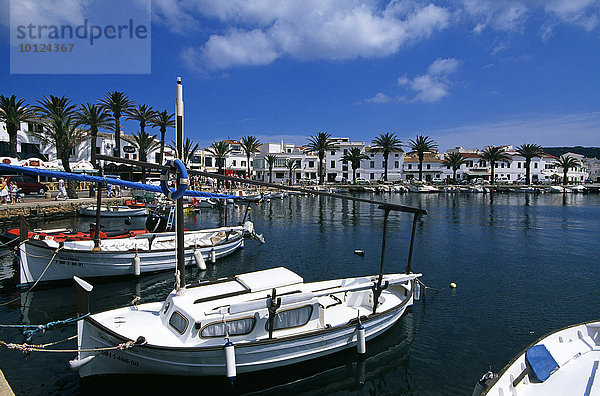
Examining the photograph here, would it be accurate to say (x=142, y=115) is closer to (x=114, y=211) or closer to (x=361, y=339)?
(x=114, y=211)

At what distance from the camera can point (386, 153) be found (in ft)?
360

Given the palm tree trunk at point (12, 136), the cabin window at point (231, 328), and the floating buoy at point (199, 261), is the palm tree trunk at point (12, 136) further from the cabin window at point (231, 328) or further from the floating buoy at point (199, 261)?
the cabin window at point (231, 328)

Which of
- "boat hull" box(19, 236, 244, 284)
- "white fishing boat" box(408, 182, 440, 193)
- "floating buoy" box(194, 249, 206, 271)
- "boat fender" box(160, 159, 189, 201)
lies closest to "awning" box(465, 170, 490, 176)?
"white fishing boat" box(408, 182, 440, 193)

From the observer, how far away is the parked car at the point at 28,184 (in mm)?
52750

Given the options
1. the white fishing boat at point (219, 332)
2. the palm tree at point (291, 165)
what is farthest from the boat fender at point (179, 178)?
the palm tree at point (291, 165)

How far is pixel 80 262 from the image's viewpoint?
810 inches

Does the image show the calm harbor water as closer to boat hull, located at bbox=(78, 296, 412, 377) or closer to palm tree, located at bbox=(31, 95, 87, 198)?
boat hull, located at bbox=(78, 296, 412, 377)

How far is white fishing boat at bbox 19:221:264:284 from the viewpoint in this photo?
779 inches

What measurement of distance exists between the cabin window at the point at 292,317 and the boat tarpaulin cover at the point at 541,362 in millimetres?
6320

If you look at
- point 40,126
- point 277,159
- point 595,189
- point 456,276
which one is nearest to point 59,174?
point 456,276

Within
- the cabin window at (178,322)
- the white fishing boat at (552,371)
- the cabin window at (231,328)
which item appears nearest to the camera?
the white fishing boat at (552,371)

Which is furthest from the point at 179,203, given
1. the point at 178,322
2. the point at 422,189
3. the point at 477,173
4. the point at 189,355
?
the point at 477,173

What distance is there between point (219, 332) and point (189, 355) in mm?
1030

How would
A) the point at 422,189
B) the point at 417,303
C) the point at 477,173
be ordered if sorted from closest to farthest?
the point at 417,303
the point at 422,189
the point at 477,173
